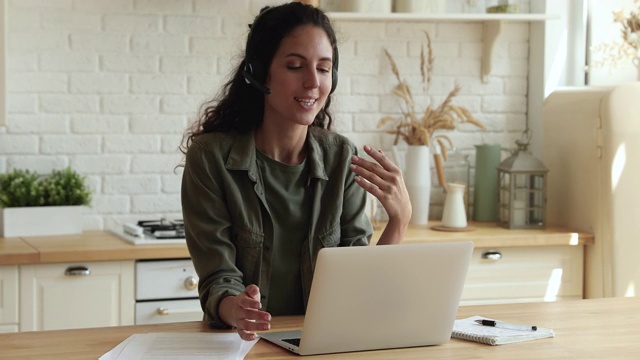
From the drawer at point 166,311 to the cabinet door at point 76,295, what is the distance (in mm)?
41

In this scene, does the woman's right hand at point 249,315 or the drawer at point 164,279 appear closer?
the woman's right hand at point 249,315

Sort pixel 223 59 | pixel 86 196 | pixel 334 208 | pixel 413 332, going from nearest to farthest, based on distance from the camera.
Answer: pixel 413 332 → pixel 334 208 → pixel 86 196 → pixel 223 59

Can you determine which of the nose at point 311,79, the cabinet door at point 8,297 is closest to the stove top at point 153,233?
the cabinet door at point 8,297

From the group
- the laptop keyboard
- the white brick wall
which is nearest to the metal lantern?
the white brick wall

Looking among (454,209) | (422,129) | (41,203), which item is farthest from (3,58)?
(454,209)

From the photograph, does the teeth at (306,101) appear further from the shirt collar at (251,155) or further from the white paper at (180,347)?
the white paper at (180,347)

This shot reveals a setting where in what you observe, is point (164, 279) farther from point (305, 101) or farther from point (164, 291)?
point (305, 101)

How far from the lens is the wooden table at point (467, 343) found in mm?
1982

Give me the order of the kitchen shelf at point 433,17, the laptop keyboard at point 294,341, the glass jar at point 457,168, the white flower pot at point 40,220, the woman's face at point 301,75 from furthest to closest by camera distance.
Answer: the glass jar at point 457,168, the kitchen shelf at point 433,17, the white flower pot at point 40,220, the woman's face at point 301,75, the laptop keyboard at point 294,341

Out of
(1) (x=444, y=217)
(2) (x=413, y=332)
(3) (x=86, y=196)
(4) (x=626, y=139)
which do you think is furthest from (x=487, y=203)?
(2) (x=413, y=332)

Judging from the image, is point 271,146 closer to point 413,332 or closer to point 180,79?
point 413,332

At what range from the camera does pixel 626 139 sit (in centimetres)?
394

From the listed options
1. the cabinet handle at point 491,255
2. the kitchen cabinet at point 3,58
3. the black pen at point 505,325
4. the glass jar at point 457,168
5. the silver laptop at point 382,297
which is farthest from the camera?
the glass jar at point 457,168

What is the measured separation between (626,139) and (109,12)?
2214 mm
